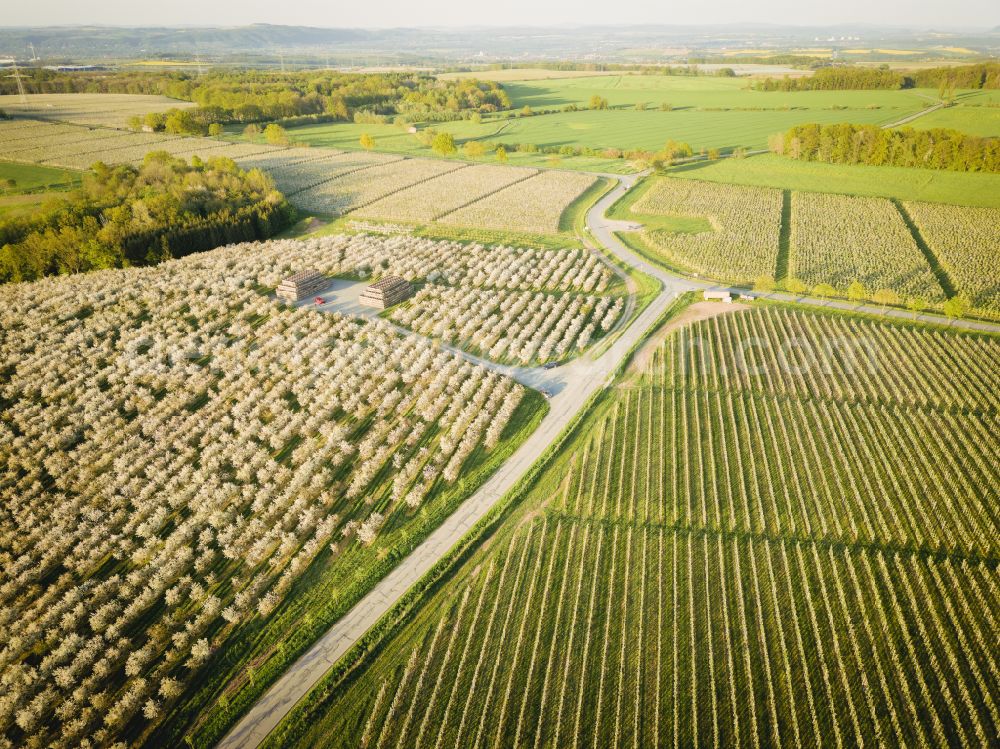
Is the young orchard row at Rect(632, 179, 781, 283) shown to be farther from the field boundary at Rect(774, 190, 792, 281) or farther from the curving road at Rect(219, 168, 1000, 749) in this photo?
the curving road at Rect(219, 168, 1000, 749)

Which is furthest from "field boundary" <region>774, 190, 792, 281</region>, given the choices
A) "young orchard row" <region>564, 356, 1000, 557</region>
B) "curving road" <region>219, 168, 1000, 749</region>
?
"young orchard row" <region>564, 356, 1000, 557</region>

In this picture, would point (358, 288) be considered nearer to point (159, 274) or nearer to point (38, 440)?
point (159, 274)

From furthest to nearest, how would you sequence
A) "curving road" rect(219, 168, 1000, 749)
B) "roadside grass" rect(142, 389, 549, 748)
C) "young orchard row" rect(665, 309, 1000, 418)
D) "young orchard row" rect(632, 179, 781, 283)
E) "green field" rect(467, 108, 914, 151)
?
1. "green field" rect(467, 108, 914, 151)
2. "young orchard row" rect(632, 179, 781, 283)
3. "young orchard row" rect(665, 309, 1000, 418)
4. "curving road" rect(219, 168, 1000, 749)
5. "roadside grass" rect(142, 389, 549, 748)

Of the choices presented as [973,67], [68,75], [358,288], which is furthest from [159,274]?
[973,67]

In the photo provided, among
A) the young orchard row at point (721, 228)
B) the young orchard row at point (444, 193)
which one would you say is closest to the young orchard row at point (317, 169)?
the young orchard row at point (444, 193)

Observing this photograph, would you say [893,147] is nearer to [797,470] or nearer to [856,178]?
[856,178]

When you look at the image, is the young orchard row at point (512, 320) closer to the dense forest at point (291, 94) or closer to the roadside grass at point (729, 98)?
the dense forest at point (291, 94)
